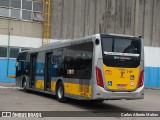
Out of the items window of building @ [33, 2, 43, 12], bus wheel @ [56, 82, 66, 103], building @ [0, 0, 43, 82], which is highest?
window of building @ [33, 2, 43, 12]

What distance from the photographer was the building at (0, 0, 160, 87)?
34438 mm

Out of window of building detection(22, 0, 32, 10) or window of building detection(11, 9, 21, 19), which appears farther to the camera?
window of building detection(22, 0, 32, 10)

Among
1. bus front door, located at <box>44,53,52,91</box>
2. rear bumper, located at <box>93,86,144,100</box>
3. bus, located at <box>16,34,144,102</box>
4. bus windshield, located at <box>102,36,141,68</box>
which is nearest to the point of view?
rear bumper, located at <box>93,86,144,100</box>

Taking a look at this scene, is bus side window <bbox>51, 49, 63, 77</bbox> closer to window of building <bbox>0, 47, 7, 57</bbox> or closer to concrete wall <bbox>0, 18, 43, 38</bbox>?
window of building <bbox>0, 47, 7, 57</bbox>

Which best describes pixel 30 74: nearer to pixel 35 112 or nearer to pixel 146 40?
pixel 35 112

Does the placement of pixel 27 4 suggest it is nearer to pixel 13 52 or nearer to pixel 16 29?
pixel 16 29

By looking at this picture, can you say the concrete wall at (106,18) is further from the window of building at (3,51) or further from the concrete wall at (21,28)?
the window of building at (3,51)

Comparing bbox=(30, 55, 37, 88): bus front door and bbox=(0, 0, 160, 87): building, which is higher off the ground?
bbox=(0, 0, 160, 87): building

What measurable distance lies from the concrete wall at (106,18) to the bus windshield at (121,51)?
19986 mm

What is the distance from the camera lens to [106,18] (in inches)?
1475

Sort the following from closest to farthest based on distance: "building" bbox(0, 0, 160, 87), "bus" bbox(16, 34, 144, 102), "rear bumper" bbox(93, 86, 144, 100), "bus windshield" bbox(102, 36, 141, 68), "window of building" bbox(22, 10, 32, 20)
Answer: "rear bumper" bbox(93, 86, 144, 100), "bus" bbox(16, 34, 144, 102), "bus windshield" bbox(102, 36, 141, 68), "building" bbox(0, 0, 160, 87), "window of building" bbox(22, 10, 32, 20)

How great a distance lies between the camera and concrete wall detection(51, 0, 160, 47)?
35906 mm

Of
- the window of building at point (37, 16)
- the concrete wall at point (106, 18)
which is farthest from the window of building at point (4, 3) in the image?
the concrete wall at point (106, 18)

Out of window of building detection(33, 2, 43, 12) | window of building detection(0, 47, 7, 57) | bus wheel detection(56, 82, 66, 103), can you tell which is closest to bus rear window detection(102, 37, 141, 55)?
bus wheel detection(56, 82, 66, 103)
